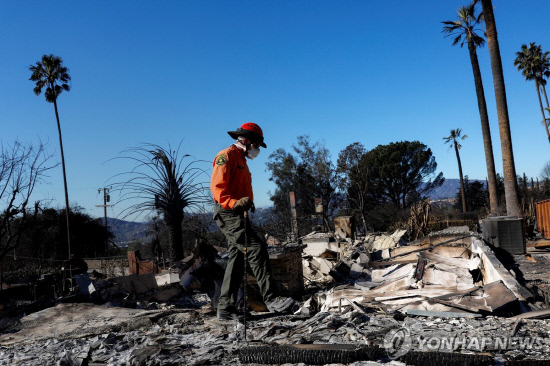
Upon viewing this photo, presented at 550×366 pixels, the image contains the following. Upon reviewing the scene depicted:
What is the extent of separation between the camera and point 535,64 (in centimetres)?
3466

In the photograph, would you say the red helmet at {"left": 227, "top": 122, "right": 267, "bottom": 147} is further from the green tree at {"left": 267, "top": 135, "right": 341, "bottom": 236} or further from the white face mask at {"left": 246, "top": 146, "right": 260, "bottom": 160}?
the green tree at {"left": 267, "top": 135, "right": 341, "bottom": 236}

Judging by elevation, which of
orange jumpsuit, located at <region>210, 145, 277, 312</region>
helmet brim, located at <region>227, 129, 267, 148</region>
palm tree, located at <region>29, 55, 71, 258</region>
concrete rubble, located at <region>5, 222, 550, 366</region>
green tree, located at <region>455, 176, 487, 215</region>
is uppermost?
palm tree, located at <region>29, 55, 71, 258</region>

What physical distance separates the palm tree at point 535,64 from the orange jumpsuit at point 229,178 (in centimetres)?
3658

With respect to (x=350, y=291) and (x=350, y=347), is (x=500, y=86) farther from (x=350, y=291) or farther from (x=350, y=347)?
(x=350, y=347)

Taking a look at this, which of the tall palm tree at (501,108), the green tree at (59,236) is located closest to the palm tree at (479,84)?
the tall palm tree at (501,108)

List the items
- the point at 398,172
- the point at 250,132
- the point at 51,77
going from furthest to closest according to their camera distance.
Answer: the point at 398,172, the point at 51,77, the point at 250,132

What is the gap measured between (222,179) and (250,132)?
640 millimetres

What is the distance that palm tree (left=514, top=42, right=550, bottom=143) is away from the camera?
113ft

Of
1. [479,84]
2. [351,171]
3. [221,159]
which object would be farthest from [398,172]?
[221,159]

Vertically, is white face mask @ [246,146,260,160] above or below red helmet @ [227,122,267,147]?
below

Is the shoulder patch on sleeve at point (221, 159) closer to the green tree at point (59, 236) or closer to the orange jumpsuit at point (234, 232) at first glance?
the orange jumpsuit at point (234, 232)

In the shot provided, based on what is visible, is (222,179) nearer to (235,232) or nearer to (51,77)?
(235,232)

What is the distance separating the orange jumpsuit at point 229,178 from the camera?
4582mm

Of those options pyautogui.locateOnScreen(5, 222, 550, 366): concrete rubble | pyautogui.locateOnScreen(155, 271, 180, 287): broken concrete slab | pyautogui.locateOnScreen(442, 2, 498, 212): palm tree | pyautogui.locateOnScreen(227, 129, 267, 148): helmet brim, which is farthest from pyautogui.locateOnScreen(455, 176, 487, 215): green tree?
pyautogui.locateOnScreen(227, 129, 267, 148): helmet brim
